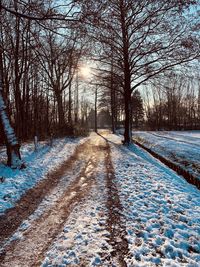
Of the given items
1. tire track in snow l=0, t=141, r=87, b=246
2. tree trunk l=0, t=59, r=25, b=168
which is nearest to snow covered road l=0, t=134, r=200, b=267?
tire track in snow l=0, t=141, r=87, b=246

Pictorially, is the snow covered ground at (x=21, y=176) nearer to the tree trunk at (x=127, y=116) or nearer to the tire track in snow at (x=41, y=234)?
the tire track in snow at (x=41, y=234)

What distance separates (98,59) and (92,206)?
12597mm

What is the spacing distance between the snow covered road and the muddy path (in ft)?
0.05

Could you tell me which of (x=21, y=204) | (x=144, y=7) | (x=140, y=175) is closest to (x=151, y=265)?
(x=21, y=204)

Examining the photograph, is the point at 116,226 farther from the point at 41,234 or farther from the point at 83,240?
the point at 41,234

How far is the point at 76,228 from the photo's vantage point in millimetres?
4609

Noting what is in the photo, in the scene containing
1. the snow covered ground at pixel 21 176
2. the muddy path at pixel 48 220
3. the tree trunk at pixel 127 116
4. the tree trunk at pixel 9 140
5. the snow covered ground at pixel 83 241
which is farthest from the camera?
the tree trunk at pixel 127 116

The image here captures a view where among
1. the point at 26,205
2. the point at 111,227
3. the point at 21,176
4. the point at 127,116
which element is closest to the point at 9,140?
the point at 21,176

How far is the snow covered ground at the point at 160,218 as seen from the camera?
375cm

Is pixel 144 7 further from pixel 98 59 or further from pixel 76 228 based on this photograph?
pixel 76 228

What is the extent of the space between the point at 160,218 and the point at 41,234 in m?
2.73

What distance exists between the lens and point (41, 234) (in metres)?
4.35

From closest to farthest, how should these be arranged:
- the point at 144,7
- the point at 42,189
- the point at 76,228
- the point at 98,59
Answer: the point at 76,228 → the point at 42,189 → the point at 144,7 → the point at 98,59

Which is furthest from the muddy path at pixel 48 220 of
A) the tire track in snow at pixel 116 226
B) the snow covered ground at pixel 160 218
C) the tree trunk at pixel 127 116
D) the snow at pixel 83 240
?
the tree trunk at pixel 127 116
